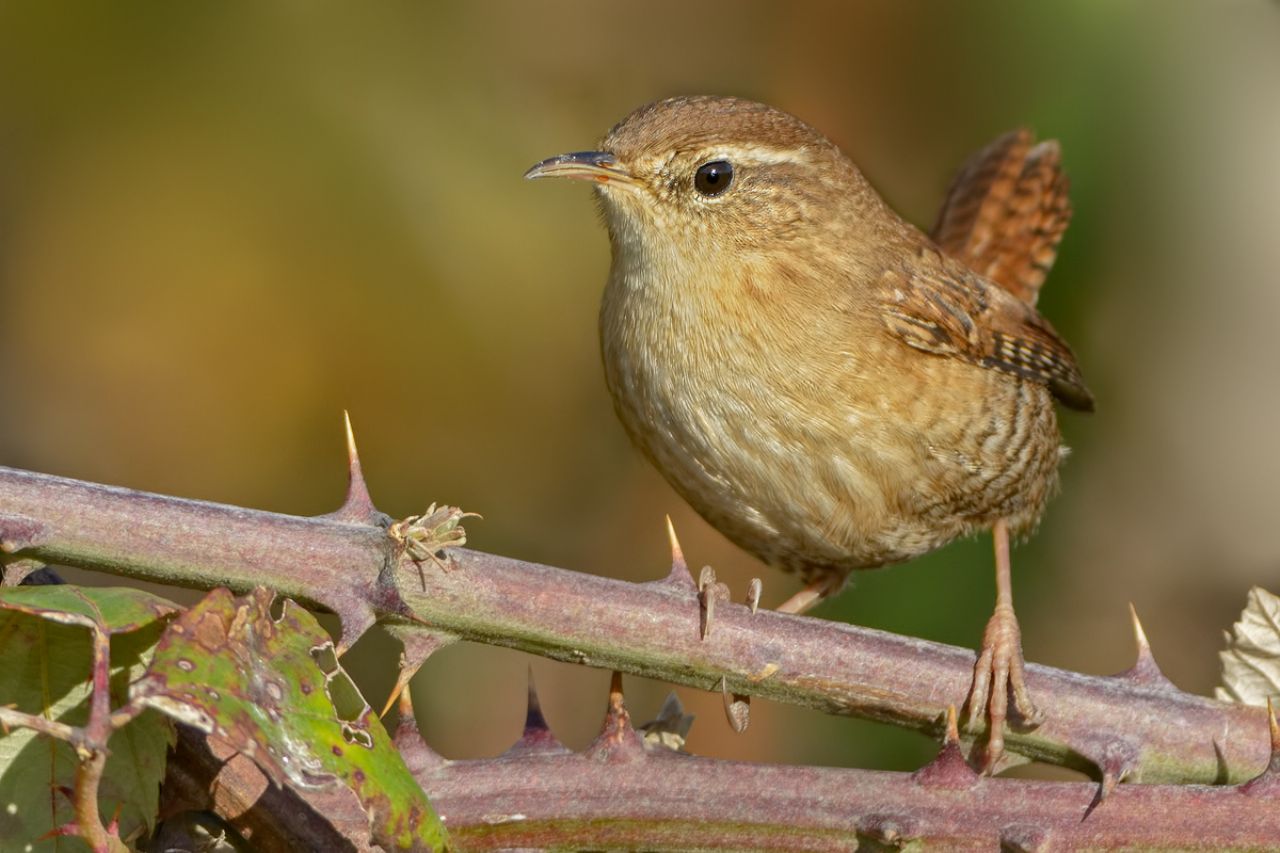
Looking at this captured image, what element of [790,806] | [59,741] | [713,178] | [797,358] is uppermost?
[713,178]

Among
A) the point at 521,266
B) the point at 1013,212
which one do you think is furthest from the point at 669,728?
the point at 1013,212

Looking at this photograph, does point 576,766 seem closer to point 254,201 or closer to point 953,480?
point 953,480

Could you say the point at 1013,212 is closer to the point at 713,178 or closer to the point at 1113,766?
the point at 713,178

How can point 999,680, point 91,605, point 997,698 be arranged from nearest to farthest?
1. point 91,605
2. point 997,698
3. point 999,680

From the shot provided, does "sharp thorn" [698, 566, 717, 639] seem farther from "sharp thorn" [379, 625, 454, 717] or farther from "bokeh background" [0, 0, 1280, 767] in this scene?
"bokeh background" [0, 0, 1280, 767]

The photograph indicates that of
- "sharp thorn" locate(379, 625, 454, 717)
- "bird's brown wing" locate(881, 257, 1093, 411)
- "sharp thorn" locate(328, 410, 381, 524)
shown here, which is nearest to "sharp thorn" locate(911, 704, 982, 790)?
"sharp thorn" locate(379, 625, 454, 717)

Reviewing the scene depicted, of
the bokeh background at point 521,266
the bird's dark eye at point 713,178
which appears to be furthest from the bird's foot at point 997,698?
the bird's dark eye at point 713,178
